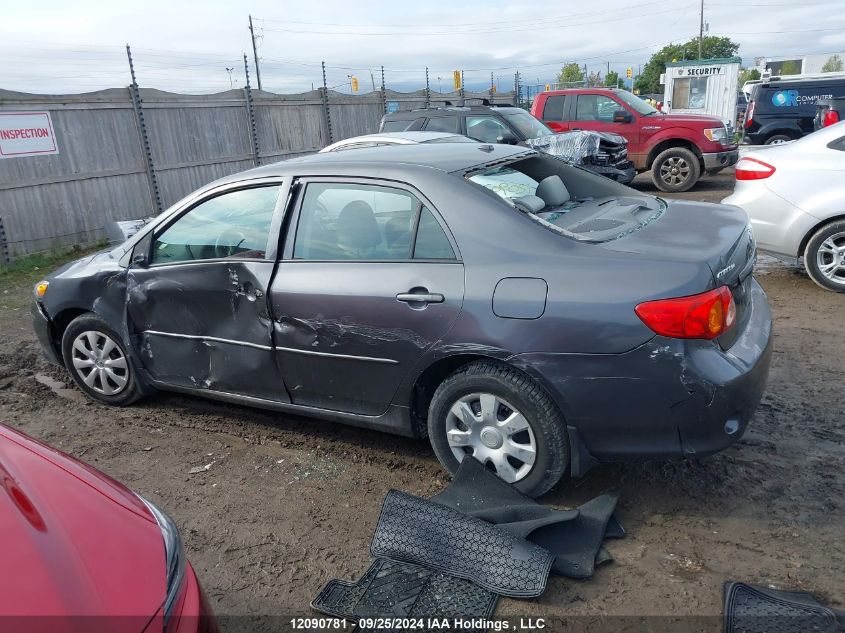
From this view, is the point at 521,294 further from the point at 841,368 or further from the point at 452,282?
the point at 841,368

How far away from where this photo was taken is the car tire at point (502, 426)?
10.3ft

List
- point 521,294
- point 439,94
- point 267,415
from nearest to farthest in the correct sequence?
point 521,294, point 267,415, point 439,94

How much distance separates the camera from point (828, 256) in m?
6.37

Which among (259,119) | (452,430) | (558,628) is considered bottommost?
(558,628)

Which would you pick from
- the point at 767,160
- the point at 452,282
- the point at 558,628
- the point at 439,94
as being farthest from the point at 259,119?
the point at 558,628

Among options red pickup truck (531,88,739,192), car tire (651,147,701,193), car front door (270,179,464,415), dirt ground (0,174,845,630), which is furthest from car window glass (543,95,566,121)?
car front door (270,179,464,415)

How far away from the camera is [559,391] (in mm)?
3045

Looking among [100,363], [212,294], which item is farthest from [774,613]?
[100,363]

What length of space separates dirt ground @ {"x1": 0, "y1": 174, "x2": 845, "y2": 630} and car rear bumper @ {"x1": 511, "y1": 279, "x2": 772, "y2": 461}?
0.44 m

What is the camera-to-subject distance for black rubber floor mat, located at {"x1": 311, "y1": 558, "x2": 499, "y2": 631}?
2662 millimetres

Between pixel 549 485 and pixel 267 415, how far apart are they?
2.09 metres

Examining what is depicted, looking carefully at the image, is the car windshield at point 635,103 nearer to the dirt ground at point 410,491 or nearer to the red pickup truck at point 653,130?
the red pickup truck at point 653,130

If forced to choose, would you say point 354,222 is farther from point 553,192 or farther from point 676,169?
point 676,169

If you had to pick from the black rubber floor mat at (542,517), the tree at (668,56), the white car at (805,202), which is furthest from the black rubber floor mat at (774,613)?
the tree at (668,56)
